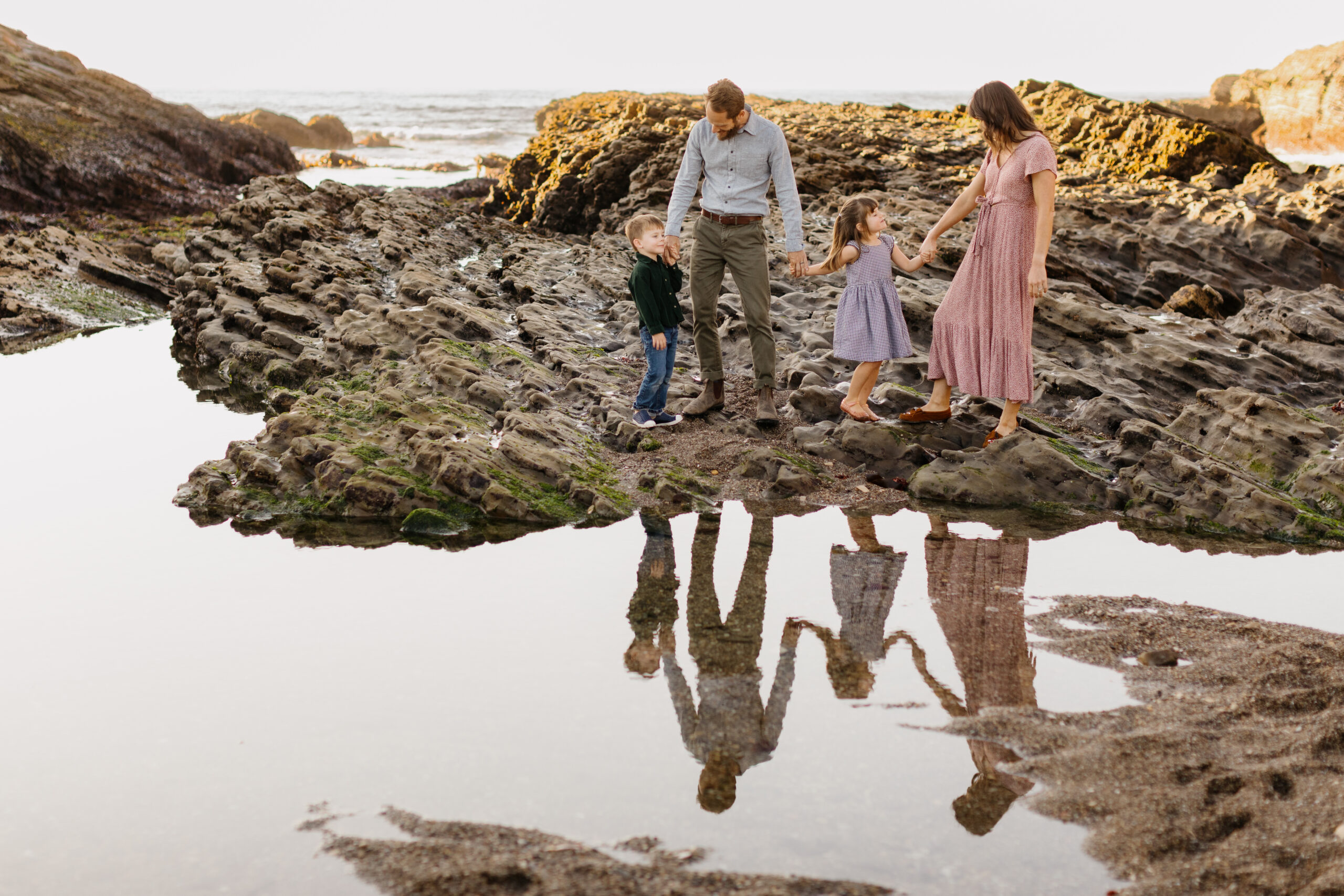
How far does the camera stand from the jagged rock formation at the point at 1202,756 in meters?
2.53

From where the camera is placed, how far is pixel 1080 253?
12.2 m

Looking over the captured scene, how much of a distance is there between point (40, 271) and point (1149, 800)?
15654 mm

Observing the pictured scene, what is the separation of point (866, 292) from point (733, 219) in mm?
1062

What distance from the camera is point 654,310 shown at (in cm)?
661

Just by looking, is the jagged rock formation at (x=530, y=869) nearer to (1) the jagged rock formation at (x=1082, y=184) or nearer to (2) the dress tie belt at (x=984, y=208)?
(2) the dress tie belt at (x=984, y=208)

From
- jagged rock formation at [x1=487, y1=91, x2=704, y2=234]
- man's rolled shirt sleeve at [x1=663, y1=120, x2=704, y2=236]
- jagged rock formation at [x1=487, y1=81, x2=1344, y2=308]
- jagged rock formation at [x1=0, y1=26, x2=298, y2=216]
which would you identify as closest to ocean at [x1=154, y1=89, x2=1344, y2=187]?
jagged rock formation at [x1=0, y1=26, x2=298, y2=216]

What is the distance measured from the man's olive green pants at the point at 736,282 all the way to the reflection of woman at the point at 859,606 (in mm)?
1704

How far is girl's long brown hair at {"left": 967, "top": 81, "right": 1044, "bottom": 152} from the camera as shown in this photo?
5652 mm

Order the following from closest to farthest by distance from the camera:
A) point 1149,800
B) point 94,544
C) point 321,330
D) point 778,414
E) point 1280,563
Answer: point 1149,800 → point 1280,563 → point 94,544 → point 778,414 → point 321,330

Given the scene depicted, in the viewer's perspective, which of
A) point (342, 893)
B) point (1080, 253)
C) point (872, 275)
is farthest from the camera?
point (1080, 253)

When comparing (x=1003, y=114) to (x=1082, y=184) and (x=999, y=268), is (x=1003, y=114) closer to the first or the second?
(x=999, y=268)

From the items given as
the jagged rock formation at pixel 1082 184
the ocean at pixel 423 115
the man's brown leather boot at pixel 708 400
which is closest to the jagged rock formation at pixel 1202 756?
the man's brown leather boot at pixel 708 400

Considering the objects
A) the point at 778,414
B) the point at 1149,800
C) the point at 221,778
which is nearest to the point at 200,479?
the point at 221,778

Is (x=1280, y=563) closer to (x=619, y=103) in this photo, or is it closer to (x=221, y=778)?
(x=221, y=778)
